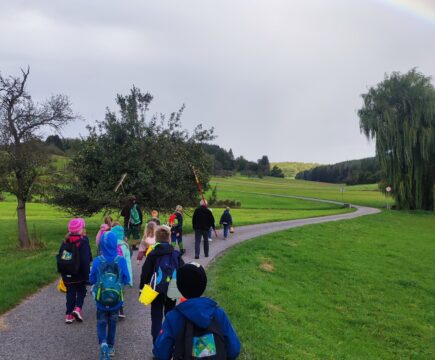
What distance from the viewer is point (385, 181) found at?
46688mm

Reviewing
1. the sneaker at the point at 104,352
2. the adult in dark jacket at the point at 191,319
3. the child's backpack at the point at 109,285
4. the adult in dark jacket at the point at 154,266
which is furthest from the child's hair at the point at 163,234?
the adult in dark jacket at the point at 191,319

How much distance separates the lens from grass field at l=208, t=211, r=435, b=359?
27.5ft

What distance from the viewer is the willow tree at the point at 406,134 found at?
146 ft

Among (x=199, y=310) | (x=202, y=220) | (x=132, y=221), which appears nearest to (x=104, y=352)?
(x=199, y=310)

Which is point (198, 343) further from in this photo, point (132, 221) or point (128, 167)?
point (128, 167)

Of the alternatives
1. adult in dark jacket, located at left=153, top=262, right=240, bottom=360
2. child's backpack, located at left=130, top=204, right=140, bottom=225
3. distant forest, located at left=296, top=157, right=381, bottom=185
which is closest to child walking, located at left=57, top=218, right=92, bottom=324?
adult in dark jacket, located at left=153, top=262, right=240, bottom=360

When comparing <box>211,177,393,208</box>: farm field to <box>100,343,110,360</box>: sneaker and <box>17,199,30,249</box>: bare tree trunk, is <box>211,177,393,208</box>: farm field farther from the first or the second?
<box>100,343,110,360</box>: sneaker

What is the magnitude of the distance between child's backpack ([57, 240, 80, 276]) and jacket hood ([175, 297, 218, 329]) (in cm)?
437

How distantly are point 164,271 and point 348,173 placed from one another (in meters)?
156

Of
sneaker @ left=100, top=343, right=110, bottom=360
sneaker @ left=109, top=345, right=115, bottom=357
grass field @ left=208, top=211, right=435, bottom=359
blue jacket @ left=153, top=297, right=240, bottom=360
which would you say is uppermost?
blue jacket @ left=153, top=297, right=240, bottom=360

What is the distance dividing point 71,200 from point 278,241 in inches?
415

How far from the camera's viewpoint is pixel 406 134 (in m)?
44.1

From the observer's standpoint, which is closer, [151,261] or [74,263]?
[151,261]

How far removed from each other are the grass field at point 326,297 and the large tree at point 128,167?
5052 mm
